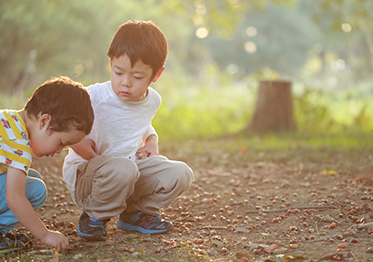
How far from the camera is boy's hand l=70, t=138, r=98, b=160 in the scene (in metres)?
2.48

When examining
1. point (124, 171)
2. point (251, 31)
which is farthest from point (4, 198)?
point (251, 31)

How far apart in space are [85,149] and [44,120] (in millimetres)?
471

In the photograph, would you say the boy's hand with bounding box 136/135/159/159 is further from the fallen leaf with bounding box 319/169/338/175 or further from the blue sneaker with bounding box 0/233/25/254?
the fallen leaf with bounding box 319/169/338/175

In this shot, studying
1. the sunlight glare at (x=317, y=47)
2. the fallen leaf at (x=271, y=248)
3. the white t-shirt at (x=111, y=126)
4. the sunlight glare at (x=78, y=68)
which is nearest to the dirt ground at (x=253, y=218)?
the fallen leaf at (x=271, y=248)

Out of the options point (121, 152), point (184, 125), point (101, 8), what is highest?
point (101, 8)

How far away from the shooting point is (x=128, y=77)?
7.97 feet

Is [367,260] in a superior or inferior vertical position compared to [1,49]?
inferior

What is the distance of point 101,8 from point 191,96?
15.2 feet

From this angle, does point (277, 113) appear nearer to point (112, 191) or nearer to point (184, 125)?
point (184, 125)

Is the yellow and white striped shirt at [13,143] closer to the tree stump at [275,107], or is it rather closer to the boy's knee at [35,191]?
the boy's knee at [35,191]

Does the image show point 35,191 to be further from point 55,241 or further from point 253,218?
point 253,218

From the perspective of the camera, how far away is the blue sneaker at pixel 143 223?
2.49 metres

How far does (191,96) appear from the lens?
11789mm

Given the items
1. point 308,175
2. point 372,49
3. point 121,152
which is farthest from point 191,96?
point 372,49
